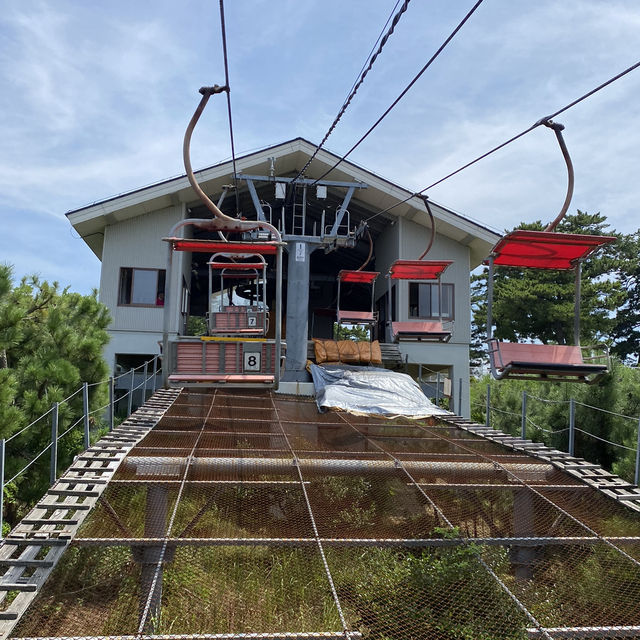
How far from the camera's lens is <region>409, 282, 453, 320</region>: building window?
665 inches

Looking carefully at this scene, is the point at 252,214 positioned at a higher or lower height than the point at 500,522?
higher

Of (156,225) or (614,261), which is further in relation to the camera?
(614,261)

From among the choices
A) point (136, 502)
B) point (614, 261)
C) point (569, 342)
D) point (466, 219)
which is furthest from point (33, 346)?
point (614, 261)

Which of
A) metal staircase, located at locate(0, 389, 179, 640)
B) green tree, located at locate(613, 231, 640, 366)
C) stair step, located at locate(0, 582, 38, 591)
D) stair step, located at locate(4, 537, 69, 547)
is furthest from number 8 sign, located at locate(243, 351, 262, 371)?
green tree, located at locate(613, 231, 640, 366)

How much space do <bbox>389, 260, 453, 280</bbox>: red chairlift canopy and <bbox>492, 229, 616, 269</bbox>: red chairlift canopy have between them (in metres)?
3.99

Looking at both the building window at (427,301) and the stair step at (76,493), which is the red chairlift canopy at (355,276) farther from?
the stair step at (76,493)

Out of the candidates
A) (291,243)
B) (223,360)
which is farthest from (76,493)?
(291,243)

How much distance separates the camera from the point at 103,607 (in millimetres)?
4828

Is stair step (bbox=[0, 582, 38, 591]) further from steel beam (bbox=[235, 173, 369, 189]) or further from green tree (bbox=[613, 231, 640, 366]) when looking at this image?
green tree (bbox=[613, 231, 640, 366])

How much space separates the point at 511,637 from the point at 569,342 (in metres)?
23.2

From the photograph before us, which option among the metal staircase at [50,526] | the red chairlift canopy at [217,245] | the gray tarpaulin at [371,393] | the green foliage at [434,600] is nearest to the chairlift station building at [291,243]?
the gray tarpaulin at [371,393]

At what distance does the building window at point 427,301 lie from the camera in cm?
1689

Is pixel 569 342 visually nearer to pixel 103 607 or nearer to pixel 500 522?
pixel 500 522

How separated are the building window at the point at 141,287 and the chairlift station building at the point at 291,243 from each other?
0.03m
